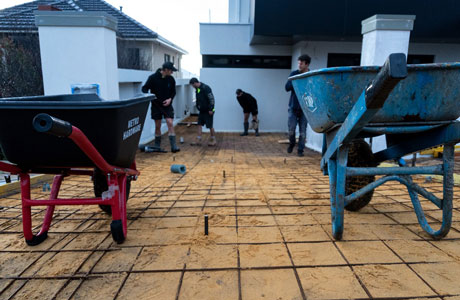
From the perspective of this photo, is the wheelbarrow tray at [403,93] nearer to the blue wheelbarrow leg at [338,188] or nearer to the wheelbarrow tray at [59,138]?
the blue wheelbarrow leg at [338,188]

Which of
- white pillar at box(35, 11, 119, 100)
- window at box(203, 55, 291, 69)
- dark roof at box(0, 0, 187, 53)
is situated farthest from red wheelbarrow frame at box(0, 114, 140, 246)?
dark roof at box(0, 0, 187, 53)

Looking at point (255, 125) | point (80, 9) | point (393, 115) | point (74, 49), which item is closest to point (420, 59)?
point (255, 125)

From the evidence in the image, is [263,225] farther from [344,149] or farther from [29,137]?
[29,137]

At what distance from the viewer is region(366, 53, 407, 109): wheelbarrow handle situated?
5.29 ft

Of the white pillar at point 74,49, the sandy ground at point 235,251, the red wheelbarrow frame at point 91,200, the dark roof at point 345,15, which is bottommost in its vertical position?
the sandy ground at point 235,251

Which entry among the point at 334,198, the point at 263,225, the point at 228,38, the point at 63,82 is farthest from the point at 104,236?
the point at 228,38

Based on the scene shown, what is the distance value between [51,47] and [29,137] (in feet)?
13.7

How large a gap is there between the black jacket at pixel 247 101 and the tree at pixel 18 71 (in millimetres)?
6320

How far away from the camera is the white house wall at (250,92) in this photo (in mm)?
11750

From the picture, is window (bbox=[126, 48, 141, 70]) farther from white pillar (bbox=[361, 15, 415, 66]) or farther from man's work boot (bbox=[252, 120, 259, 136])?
white pillar (bbox=[361, 15, 415, 66])

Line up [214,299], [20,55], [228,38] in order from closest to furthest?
[214,299], [20,55], [228,38]

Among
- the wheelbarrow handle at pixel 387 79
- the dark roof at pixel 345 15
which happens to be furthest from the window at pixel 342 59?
the wheelbarrow handle at pixel 387 79

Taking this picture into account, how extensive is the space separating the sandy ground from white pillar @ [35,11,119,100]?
2648 mm

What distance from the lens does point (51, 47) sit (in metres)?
5.67
